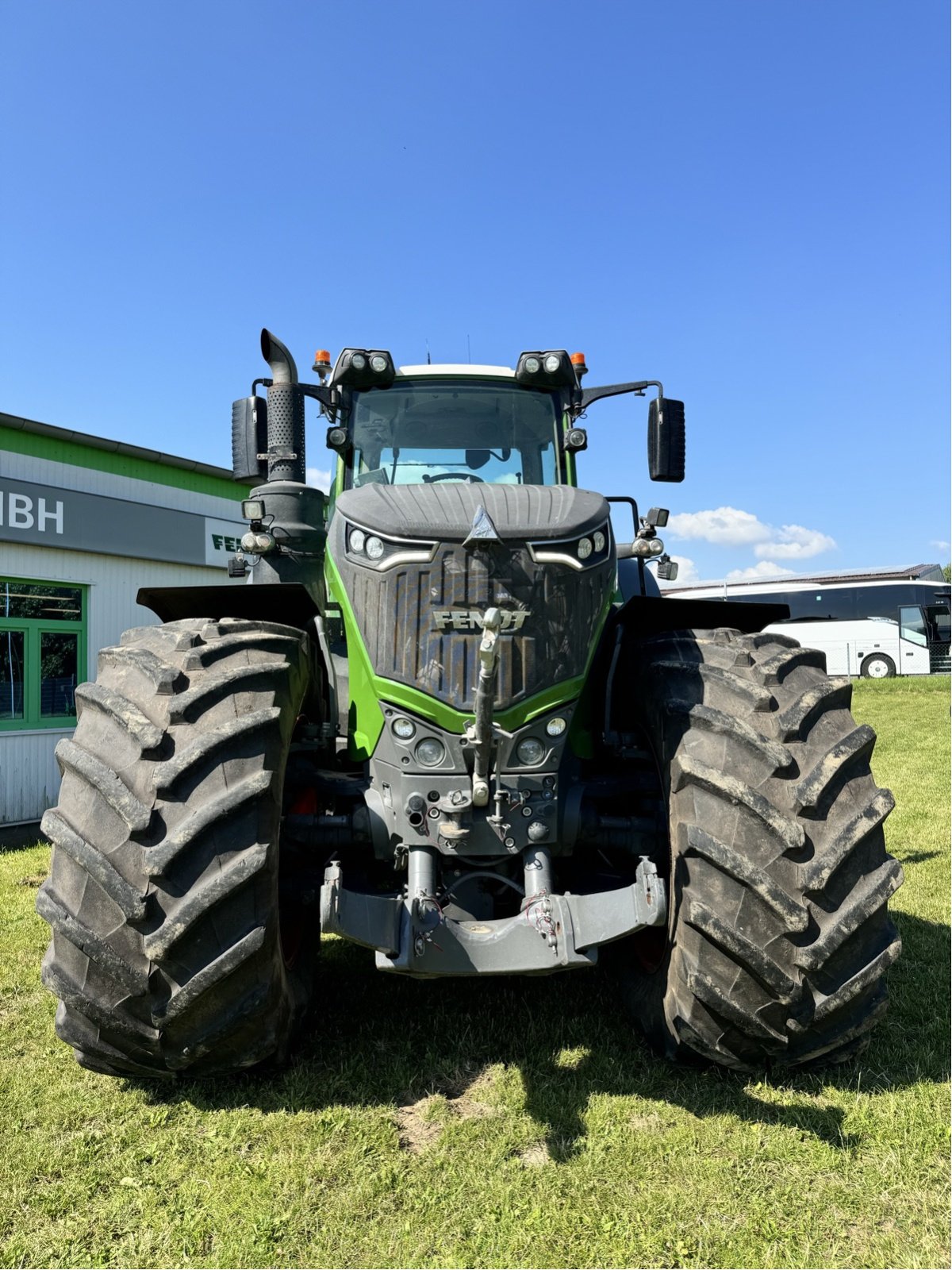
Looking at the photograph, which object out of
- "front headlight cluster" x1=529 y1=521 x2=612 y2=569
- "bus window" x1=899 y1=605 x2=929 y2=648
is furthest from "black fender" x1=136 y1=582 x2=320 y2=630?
"bus window" x1=899 y1=605 x2=929 y2=648

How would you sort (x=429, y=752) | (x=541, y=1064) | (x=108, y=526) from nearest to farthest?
(x=429, y=752), (x=541, y=1064), (x=108, y=526)

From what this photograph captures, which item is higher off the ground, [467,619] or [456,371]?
[456,371]

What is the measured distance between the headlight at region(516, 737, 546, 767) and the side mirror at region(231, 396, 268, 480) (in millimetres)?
2018

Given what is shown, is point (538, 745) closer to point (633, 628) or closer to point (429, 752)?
point (429, 752)

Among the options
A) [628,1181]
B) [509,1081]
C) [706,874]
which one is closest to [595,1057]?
[509,1081]

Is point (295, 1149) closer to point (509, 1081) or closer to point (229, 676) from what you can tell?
point (509, 1081)

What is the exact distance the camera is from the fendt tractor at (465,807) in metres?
2.76

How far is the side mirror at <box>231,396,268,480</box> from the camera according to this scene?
432cm

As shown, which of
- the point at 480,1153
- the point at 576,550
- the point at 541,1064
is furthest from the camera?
the point at 541,1064

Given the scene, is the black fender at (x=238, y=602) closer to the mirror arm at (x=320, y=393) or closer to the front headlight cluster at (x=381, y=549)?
the front headlight cluster at (x=381, y=549)

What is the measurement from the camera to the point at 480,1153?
2820 millimetres

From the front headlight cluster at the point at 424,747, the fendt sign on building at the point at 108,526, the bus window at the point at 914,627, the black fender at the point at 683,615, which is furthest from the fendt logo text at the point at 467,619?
the bus window at the point at 914,627

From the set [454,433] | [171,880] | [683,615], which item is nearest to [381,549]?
[171,880]

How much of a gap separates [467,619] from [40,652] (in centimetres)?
893
